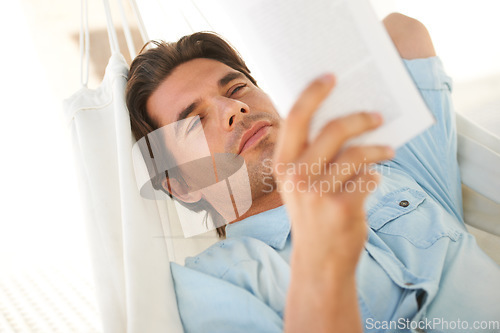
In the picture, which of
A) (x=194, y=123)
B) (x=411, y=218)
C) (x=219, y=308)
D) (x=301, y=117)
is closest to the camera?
(x=301, y=117)

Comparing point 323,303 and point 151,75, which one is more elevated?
point 151,75

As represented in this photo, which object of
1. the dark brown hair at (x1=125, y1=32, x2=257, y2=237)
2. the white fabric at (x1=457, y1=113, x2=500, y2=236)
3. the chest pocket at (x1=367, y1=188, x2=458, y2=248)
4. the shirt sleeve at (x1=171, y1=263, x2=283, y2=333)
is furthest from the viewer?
the dark brown hair at (x1=125, y1=32, x2=257, y2=237)

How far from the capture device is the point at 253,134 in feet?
2.70

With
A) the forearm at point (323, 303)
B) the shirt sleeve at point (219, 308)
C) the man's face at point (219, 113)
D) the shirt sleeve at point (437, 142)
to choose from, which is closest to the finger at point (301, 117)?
the forearm at point (323, 303)

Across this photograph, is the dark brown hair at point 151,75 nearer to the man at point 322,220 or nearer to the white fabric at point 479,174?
the man at point 322,220

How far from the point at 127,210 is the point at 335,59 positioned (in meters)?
0.51

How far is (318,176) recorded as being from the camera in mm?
390

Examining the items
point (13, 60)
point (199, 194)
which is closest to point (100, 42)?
point (13, 60)

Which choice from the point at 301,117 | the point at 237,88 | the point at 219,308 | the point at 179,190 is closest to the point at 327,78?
the point at 301,117

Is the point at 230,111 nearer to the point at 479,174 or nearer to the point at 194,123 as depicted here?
the point at 194,123

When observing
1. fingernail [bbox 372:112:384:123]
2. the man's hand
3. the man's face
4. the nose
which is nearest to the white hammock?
the man's face

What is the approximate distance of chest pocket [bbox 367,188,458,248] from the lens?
706mm

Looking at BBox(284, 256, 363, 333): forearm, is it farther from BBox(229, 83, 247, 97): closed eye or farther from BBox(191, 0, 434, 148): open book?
BBox(229, 83, 247, 97): closed eye

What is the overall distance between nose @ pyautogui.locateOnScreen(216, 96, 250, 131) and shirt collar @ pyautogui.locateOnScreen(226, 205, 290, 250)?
0.21 metres
